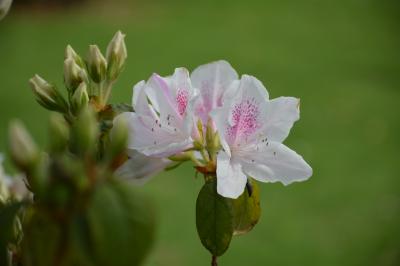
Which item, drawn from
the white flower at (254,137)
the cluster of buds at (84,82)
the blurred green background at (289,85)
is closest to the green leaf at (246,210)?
the white flower at (254,137)

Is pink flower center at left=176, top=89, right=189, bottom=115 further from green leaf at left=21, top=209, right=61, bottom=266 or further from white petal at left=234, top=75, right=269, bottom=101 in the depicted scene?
green leaf at left=21, top=209, right=61, bottom=266

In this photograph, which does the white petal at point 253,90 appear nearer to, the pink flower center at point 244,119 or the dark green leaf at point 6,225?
the pink flower center at point 244,119

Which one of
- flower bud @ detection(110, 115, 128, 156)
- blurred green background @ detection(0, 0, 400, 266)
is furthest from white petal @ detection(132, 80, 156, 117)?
blurred green background @ detection(0, 0, 400, 266)

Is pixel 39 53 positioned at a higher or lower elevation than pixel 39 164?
lower

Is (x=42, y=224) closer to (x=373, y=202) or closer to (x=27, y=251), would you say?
(x=27, y=251)

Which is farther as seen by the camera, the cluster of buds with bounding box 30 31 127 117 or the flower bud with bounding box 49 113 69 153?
the cluster of buds with bounding box 30 31 127 117

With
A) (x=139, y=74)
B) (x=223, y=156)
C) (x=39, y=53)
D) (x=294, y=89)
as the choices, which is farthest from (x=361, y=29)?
(x=223, y=156)
